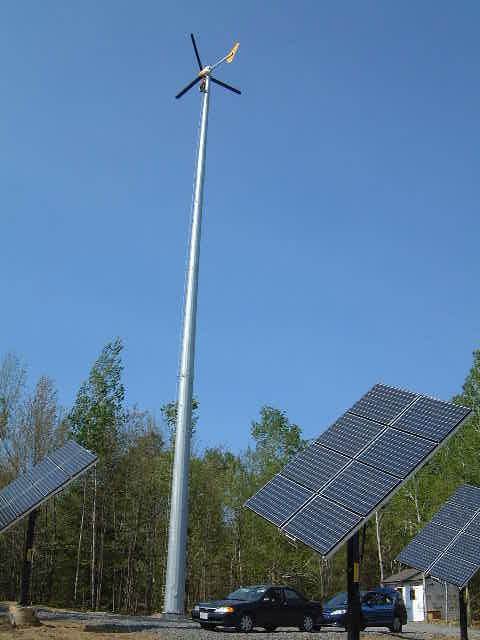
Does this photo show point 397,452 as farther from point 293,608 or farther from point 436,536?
point 293,608

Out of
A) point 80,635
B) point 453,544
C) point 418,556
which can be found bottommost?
point 80,635

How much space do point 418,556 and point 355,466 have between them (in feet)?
23.7

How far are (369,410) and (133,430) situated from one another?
107ft

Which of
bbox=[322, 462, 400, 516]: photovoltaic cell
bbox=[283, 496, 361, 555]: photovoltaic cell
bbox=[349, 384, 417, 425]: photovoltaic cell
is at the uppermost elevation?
bbox=[349, 384, 417, 425]: photovoltaic cell

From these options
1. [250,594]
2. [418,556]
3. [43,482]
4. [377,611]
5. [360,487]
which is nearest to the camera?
[360,487]

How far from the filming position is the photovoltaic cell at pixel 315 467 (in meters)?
10.6

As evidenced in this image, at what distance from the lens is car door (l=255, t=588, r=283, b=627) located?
1788 cm

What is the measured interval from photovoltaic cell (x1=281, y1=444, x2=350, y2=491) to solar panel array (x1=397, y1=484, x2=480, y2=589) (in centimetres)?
561

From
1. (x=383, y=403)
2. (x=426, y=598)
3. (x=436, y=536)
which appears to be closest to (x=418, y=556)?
(x=436, y=536)

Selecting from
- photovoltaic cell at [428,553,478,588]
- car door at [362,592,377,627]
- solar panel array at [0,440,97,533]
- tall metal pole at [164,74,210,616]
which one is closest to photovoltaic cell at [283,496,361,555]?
photovoltaic cell at [428,553,478,588]

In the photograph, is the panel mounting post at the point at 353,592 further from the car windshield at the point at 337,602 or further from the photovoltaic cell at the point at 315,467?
the car windshield at the point at 337,602

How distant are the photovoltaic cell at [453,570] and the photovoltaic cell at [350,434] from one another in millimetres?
5456

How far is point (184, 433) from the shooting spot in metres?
17.8

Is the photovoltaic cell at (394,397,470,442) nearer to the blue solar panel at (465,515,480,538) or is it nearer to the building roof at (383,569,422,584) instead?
the blue solar panel at (465,515,480,538)
